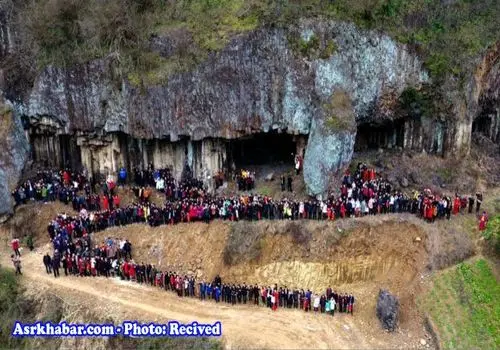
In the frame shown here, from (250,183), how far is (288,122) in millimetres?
3457

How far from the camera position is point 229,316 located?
2583cm

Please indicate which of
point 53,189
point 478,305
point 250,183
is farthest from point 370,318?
point 53,189

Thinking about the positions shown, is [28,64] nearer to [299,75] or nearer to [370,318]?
[299,75]

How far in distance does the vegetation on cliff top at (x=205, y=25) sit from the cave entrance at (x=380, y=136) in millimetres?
3472

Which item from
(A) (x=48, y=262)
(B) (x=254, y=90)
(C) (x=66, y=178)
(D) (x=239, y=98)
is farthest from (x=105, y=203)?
(B) (x=254, y=90)

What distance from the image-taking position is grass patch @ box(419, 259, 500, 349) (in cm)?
2473

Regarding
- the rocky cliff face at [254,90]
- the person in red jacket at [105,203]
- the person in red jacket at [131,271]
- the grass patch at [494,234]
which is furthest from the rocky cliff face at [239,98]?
the person in red jacket at [131,271]

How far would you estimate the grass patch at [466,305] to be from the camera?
24.7 metres

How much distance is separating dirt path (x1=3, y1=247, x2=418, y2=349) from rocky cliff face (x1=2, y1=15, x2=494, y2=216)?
688cm

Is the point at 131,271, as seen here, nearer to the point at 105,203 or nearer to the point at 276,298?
the point at 105,203

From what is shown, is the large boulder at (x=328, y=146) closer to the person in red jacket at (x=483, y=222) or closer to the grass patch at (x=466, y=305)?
the person in red jacket at (x=483, y=222)

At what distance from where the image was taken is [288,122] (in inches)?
1238

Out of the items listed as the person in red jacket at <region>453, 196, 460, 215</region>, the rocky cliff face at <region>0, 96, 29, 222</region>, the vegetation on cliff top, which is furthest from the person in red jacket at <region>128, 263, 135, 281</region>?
the person in red jacket at <region>453, 196, 460, 215</region>

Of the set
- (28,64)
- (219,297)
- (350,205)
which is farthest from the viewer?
(28,64)
